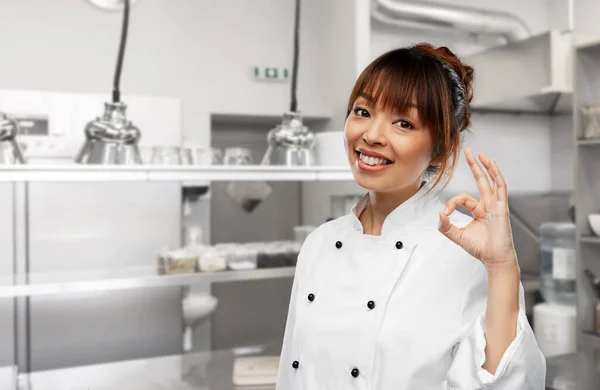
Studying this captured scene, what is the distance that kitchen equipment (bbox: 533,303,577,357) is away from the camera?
271 centimetres

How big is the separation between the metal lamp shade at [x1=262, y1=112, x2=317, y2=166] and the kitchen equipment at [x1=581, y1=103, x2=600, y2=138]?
147cm

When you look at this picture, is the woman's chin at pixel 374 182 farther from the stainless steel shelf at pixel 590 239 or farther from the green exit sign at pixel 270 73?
the green exit sign at pixel 270 73

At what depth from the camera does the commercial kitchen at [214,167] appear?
6.12 feet

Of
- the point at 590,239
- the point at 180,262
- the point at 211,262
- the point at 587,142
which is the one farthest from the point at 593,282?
the point at 180,262

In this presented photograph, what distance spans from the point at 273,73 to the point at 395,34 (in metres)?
0.76

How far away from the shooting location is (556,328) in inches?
109

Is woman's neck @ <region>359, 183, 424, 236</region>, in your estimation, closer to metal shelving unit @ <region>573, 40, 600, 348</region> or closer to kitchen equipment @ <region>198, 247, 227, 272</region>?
kitchen equipment @ <region>198, 247, 227, 272</region>

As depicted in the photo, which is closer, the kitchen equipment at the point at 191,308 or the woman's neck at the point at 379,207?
the woman's neck at the point at 379,207

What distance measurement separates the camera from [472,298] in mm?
947

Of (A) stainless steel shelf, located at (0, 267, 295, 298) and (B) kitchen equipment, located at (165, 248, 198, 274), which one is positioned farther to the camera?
(B) kitchen equipment, located at (165, 248, 198, 274)

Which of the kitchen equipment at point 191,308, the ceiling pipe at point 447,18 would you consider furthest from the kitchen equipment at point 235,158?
the ceiling pipe at point 447,18

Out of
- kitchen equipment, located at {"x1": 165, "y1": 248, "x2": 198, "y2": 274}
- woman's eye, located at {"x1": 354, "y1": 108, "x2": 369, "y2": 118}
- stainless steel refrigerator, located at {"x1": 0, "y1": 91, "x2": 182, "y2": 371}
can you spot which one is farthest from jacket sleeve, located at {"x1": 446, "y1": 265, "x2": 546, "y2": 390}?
stainless steel refrigerator, located at {"x1": 0, "y1": 91, "x2": 182, "y2": 371}

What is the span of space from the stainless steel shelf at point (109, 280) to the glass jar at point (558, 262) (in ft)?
5.23

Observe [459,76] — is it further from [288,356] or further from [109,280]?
[109,280]
